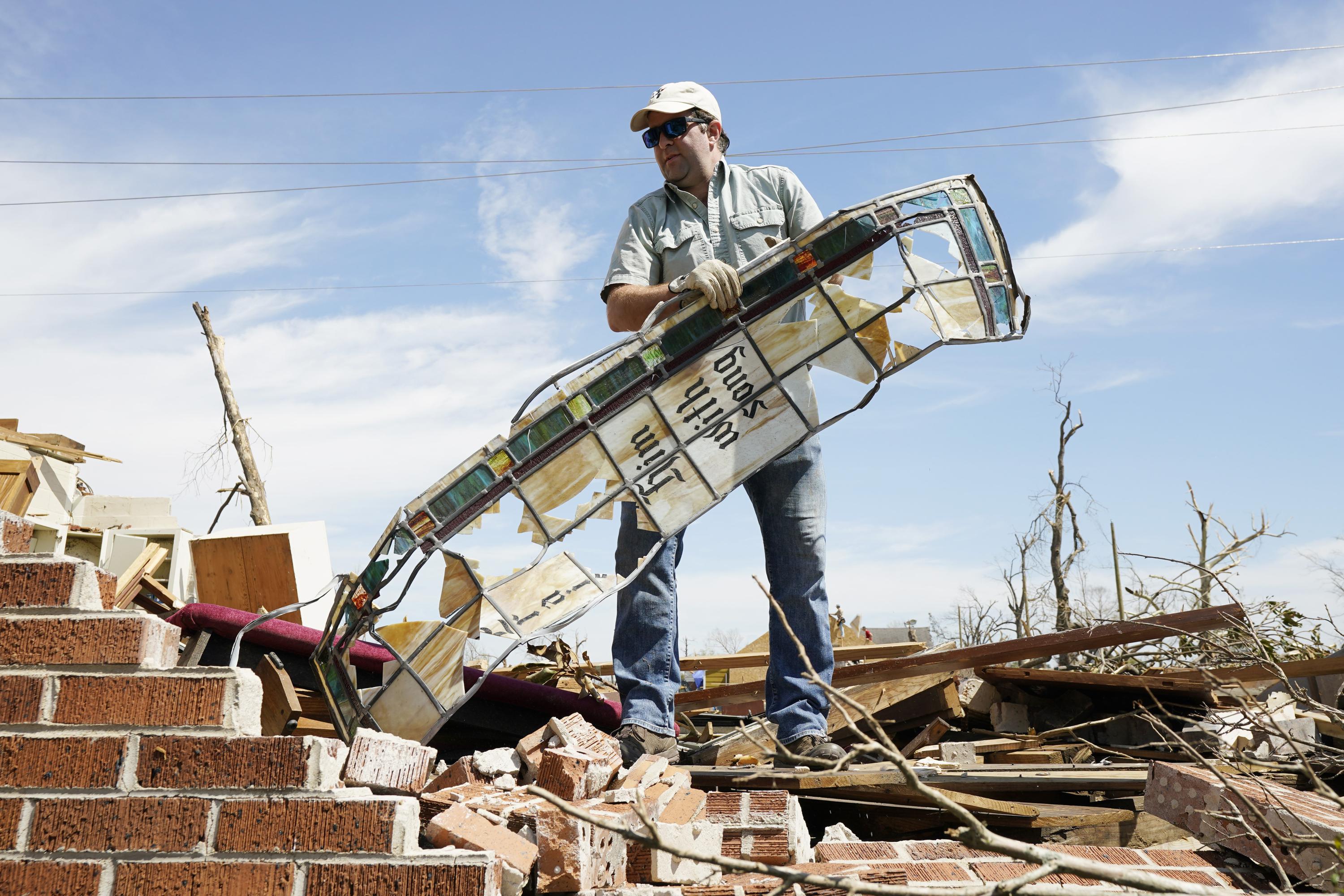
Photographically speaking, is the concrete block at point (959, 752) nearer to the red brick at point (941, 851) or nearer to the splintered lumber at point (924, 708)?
the splintered lumber at point (924, 708)

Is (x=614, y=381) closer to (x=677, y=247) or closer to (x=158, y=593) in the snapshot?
(x=677, y=247)

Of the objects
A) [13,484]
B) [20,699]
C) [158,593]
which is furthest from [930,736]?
[13,484]

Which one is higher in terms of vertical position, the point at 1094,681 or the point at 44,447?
the point at 44,447

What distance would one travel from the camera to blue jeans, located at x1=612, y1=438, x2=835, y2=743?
3566mm

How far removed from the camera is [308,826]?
240cm

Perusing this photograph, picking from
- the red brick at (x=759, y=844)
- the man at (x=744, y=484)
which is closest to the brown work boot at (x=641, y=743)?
the man at (x=744, y=484)

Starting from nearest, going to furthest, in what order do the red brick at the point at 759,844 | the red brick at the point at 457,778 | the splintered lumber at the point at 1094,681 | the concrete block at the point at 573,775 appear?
the red brick at the point at 759,844 → the concrete block at the point at 573,775 → the red brick at the point at 457,778 → the splintered lumber at the point at 1094,681

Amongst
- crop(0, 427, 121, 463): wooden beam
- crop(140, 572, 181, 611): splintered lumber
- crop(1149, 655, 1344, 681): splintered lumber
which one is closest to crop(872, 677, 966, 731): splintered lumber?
crop(1149, 655, 1344, 681): splintered lumber

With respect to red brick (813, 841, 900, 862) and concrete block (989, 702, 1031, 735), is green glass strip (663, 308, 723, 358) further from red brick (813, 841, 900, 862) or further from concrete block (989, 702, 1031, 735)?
concrete block (989, 702, 1031, 735)

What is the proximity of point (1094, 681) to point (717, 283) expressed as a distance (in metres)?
2.81

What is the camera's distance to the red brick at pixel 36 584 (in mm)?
2627

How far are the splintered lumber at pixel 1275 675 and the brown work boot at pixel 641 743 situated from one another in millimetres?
2465

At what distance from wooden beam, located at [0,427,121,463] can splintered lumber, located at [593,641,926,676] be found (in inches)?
278

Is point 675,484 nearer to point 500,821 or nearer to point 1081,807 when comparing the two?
point 500,821
